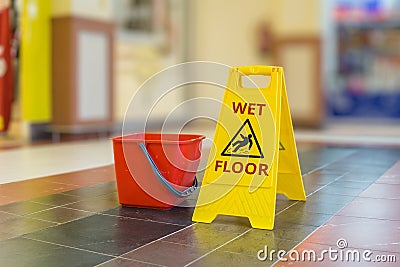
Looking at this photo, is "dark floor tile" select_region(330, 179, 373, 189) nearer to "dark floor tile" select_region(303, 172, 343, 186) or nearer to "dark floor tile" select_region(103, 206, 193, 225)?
"dark floor tile" select_region(303, 172, 343, 186)

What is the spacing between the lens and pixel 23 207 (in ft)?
7.91

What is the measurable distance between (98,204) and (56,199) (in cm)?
25

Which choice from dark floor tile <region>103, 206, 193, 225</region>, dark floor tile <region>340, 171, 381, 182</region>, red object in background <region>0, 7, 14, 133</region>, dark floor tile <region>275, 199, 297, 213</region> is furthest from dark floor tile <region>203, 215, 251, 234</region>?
red object in background <region>0, 7, 14, 133</region>

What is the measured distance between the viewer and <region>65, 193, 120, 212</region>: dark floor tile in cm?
241

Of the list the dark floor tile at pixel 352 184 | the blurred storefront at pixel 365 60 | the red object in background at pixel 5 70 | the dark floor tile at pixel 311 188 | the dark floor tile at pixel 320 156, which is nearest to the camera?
the dark floor tile at pixel 311 188

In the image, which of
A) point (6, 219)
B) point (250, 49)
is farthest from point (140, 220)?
point (250, 49)

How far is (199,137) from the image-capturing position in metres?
2.48

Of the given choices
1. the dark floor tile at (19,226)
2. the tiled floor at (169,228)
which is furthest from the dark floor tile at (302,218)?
the dark floor tile at (19,226)

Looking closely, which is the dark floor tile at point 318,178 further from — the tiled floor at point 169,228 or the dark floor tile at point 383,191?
the dark floor tile at point 383,191

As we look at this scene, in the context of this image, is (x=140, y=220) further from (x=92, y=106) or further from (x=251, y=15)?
(x=251, y=15)

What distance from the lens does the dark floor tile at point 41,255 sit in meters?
1.64

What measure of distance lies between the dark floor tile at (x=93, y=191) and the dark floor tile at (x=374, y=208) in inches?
48.0

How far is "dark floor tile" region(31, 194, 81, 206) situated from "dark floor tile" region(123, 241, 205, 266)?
2.74 feet

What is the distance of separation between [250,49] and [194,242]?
20.0 feet
